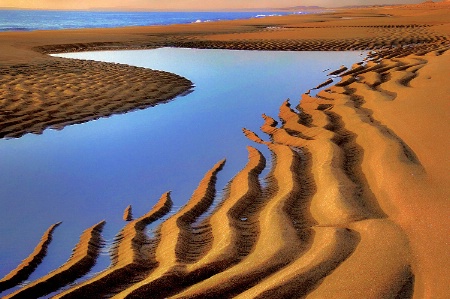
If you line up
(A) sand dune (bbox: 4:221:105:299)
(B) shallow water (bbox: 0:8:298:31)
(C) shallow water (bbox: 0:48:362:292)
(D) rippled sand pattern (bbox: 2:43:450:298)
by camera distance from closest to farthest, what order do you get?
(D) rippled sand pattern (bbox: 2:43:450:298) < (A) sand dune (bbox: 4:221:105:299) < (C) shallow water (bbox: 0:48:362:292) < (B) shallow water (bbox: 0:8:298:31)

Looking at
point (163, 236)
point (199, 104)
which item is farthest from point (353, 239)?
point (199, 104)

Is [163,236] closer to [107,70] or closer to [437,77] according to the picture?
[437,77]

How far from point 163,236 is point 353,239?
105 cm

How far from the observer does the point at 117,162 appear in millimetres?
4355

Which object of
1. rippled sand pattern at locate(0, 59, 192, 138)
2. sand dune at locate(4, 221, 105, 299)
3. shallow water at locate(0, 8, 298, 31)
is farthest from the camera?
shallow water at locate(0, 8, 298, 31)

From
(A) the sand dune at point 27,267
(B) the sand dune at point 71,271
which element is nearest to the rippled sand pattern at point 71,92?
(A) the sand dune at point 27,267

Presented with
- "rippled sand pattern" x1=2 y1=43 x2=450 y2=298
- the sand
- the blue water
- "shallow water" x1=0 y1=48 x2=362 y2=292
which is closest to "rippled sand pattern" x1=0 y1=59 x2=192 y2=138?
the sand

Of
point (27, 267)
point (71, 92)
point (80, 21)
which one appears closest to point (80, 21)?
point (80, 21)

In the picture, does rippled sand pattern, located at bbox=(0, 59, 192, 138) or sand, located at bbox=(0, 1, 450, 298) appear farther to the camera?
rippled sand pattern, located at bbox=(0, 59, 192, 138)

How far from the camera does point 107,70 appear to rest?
33.3 ft

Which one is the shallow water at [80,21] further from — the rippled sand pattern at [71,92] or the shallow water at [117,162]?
the shallow water at [117,162]

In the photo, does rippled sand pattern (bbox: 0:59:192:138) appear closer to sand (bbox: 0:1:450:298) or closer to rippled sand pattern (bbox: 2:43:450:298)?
sand (bbox: 0:1:450:298)

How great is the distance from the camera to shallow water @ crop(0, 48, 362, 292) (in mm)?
3076

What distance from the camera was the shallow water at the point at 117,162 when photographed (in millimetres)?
3076
